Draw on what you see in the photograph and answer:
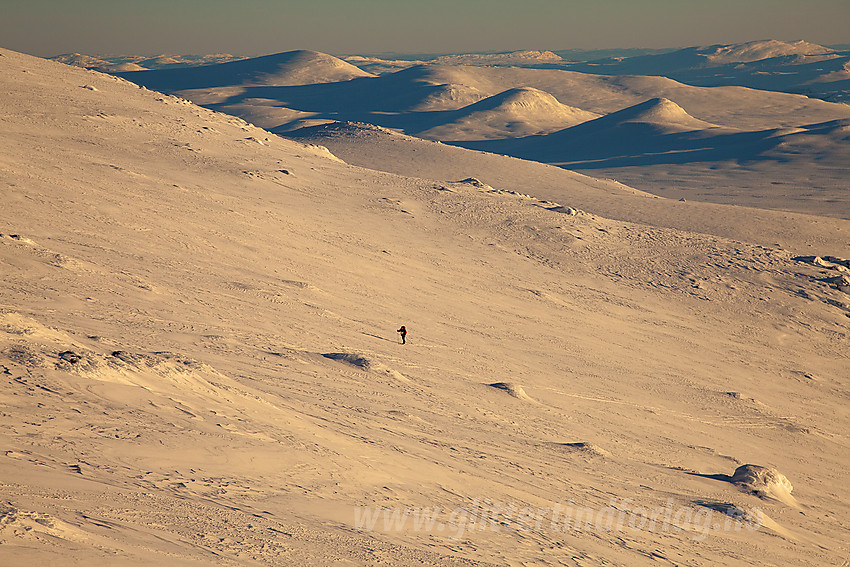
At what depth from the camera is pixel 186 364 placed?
11.7 metres

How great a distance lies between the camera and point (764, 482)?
1230 cm

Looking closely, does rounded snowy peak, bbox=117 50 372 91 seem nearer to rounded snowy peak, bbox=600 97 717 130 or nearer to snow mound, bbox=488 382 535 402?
rounded snowy peak, bbox=600 97 717 130

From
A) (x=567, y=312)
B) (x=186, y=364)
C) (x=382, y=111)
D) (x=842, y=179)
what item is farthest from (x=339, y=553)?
(x=382, y=111)

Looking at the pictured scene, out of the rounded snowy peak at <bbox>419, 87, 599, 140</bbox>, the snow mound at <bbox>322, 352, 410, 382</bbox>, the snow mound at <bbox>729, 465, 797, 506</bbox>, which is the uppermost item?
the rounded snowy peak at <bbox>419, 87, 599, 140</bbox>

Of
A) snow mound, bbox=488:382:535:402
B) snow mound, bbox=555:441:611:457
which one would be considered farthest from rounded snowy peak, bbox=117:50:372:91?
snow mound, bbox=555:441:611:457

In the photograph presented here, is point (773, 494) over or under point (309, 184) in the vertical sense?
under

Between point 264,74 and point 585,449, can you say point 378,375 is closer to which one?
point 585,449

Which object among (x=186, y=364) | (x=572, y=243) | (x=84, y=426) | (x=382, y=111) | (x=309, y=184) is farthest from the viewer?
(x=382, y=111)

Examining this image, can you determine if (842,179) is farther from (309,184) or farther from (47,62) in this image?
(47,62)

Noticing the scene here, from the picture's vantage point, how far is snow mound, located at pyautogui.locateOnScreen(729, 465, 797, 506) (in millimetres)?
12148

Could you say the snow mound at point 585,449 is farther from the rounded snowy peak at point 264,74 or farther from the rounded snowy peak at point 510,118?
the rounded snowy peak at point 264,74

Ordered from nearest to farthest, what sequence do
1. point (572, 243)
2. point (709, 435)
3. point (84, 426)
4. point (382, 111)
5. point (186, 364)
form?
point (84, 426), point (186, 364), point (709, 435), point (572, 243), point (382, 111)

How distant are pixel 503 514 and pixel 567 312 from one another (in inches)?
524

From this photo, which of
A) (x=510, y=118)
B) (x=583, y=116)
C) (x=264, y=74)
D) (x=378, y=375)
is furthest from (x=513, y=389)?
(x=264, y=74)
